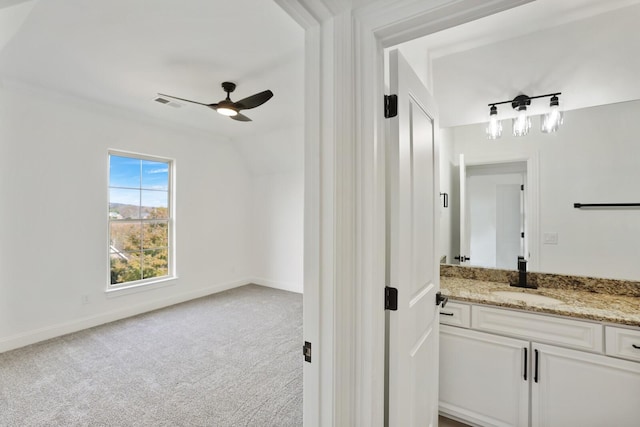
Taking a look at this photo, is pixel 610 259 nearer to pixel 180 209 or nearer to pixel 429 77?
pixel 429 77

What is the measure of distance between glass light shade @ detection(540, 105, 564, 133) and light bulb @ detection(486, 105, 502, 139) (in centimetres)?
27

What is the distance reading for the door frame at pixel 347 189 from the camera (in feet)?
3.31

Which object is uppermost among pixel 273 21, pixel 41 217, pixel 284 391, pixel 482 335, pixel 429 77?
pixel 273 21

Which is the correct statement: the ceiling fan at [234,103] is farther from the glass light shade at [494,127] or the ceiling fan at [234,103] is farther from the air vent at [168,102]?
the glass light shade at [494,127]

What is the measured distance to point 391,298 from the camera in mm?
1154

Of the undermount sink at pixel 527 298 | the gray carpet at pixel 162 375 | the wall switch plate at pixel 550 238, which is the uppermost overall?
the wall switch plate at pixel 550 238

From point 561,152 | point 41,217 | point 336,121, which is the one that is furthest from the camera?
point 41,217

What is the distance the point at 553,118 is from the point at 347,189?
74.7 inches

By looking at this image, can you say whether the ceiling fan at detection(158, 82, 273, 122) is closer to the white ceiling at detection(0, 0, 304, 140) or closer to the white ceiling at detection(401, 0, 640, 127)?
the white ceiling at detection(0, 0, 304, 140)

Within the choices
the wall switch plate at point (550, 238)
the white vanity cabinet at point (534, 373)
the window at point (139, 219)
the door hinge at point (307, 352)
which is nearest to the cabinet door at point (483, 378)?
the white vanity cabinet at point (534, 373)

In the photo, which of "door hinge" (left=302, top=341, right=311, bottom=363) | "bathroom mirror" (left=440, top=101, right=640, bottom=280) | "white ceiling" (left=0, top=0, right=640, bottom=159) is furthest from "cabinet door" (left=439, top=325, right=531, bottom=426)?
"white ceiling" (left=0, top=0, right=640, bottom=159)

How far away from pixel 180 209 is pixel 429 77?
3836mm

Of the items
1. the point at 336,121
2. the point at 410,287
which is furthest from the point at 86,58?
the point at 410,287

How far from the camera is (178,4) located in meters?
1.82
